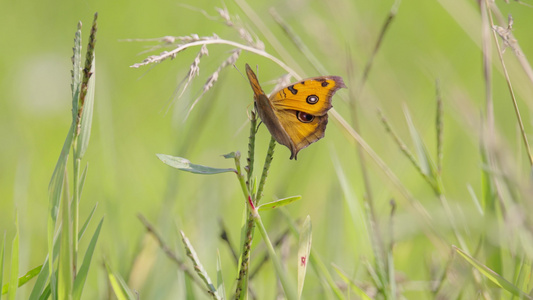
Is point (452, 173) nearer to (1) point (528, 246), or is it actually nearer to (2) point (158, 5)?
(1) point (528, 246)

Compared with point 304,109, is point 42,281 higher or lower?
higher

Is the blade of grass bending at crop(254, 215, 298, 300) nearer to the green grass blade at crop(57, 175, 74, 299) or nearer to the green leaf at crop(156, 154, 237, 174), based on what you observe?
the green leaf at crop(156, 154, 237, 174)

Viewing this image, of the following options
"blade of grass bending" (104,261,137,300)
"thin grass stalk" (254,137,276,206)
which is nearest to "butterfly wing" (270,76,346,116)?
"thin grass stalk" (254,137,276,206)

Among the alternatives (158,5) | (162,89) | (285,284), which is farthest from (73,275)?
(158,5)

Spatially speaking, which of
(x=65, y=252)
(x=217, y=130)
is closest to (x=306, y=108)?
(x=65, y=252)

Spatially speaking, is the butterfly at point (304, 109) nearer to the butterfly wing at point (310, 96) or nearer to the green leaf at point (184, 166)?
the butterfly wing at point (310, 96)

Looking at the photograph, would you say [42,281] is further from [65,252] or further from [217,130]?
[217,130]
